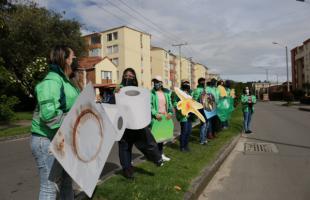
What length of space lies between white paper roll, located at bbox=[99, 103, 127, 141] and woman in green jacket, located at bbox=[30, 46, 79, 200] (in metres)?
1.52

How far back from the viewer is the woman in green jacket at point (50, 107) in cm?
305

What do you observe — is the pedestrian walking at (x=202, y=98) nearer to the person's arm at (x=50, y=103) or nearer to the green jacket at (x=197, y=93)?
the green jacket at (x=197, y=93)

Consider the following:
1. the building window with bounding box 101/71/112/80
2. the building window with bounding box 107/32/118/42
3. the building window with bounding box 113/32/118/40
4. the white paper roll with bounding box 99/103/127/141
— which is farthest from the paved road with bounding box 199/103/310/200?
the building window with bounding box 107/32/118/42

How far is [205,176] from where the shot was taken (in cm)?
610

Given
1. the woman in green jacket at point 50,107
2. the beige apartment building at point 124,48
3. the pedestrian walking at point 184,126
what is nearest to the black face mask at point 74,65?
the woman in green jacket at point 50,107

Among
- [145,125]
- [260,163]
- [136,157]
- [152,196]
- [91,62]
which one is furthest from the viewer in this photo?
[91,62]

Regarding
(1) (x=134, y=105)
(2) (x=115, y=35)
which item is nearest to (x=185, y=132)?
(1) (x=134, y=105)

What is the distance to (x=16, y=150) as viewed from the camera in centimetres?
1080

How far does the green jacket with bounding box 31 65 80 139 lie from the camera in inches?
120

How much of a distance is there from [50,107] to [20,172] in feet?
16.2

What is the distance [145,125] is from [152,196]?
45.7 inches

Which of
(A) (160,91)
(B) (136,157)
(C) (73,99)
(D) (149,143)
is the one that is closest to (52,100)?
(C) (73,99)

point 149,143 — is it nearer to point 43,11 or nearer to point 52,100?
point 52,100

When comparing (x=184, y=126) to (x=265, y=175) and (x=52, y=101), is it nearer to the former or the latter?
(x=265, y=175)
